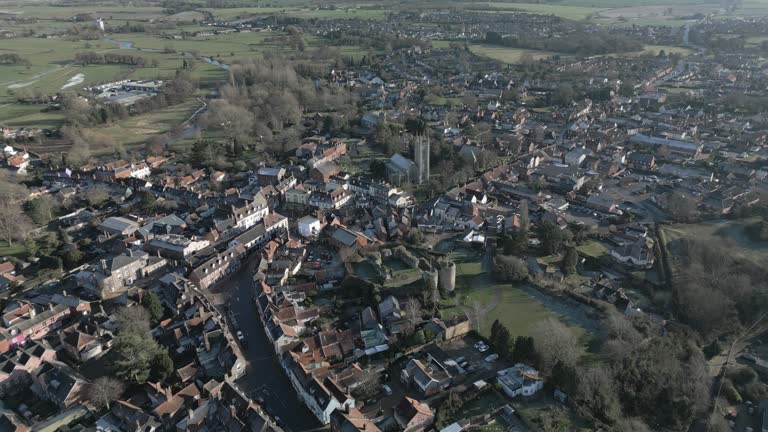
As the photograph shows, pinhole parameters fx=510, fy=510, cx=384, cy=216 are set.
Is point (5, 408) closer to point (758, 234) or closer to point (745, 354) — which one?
point (745, 354)

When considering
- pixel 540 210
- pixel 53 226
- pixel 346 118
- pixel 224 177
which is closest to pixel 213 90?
pixel 346 118

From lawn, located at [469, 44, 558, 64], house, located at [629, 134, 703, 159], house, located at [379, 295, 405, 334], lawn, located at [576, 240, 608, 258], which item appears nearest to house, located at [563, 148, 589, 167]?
house, located at [629, 134, 703, 159]

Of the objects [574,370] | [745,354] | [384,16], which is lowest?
[745,354]

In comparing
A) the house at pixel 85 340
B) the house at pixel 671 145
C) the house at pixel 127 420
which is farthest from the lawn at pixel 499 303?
the house at pixel 671 145

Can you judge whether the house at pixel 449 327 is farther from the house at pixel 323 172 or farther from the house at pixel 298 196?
the house at pixel 323 172

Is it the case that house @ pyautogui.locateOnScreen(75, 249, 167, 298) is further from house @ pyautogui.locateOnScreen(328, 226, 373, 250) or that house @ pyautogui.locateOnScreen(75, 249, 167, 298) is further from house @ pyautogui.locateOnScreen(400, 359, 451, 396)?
house @ pyautogui.locateOnScreen(400, 359, 451, 396)

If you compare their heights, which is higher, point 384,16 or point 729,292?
point 384,16

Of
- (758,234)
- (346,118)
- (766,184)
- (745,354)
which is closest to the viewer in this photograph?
(745,354)
